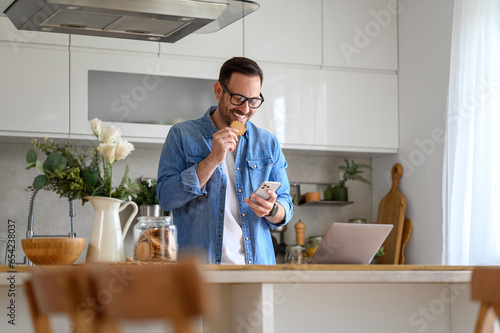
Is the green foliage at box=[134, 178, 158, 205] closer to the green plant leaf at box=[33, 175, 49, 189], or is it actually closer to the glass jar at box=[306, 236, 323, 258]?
the glass jar at box=[306, 236, 323, 258]

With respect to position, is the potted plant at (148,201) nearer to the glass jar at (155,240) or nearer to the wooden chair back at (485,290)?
the glass jar at (155,240)

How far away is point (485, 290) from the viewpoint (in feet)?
4.07

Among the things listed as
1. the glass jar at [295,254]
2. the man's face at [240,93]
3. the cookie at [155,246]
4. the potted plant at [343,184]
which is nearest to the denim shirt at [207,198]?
the man's face at [240,93]

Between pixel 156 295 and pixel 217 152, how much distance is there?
1.40 meters

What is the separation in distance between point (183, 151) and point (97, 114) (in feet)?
4.15

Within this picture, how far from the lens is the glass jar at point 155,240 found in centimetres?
180

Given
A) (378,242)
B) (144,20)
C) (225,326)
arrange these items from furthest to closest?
(144,20) → (378,242) → (225,326)

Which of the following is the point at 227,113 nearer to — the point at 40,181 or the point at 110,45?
the point at 40,181

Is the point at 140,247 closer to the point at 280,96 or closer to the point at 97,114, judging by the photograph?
the point at 97,114

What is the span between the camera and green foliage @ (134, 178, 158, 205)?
3818mm

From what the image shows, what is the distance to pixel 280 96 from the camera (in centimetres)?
388

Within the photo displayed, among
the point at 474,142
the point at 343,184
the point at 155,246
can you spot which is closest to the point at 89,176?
the point at 155,246

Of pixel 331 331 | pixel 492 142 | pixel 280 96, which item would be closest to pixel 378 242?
pixel 331 331

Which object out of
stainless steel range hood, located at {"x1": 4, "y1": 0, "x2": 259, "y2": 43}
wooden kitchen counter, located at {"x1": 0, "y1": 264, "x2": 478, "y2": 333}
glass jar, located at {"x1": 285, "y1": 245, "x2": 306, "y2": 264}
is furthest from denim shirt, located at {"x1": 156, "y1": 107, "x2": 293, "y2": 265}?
glass jar, located at {"x1": 285, "y1": 245, "x2": 306, "y2": 264}
